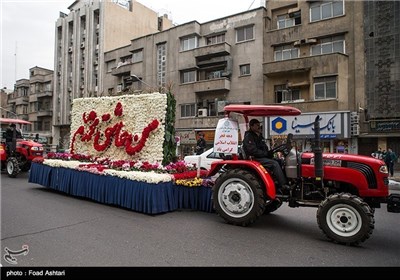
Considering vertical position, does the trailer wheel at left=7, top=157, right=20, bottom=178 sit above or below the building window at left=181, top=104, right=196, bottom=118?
below

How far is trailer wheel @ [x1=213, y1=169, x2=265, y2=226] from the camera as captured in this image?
5.62 metres

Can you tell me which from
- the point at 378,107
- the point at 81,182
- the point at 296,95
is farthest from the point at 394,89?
the point at 81,182

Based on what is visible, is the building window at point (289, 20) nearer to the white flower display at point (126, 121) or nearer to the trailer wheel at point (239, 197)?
the white flower display at point (126, 121)

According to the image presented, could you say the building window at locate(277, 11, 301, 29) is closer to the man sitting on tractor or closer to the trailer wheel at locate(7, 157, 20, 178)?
the man sitting on tractor

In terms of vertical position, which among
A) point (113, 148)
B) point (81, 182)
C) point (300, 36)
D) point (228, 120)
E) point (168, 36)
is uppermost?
point (168, 36)

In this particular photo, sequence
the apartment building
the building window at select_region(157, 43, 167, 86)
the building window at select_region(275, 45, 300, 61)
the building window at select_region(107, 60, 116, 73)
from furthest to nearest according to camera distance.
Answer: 1. the building window at select_region(107, 60, 116, 73)
2. the building window at select_region(157, 43, 167, 86)
3. the apartment building
4. the building window at select_region(275, 45, 300, 61)

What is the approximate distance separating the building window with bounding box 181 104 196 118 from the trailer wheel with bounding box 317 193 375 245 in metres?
25.8

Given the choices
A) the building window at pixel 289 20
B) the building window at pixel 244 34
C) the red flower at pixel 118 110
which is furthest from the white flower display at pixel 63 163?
the building window at pixel 289 20

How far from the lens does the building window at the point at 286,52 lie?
25.0 metres

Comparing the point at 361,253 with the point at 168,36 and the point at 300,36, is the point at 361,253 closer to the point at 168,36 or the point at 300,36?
the point at 300,36

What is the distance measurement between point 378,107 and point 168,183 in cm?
1967

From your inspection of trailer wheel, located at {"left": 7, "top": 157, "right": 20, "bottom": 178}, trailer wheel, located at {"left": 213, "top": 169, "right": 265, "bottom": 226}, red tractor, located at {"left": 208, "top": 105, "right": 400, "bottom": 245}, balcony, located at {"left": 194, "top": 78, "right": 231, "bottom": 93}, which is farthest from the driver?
balcony, located at {"left": 194, "top": 78, "right": 231, "bottom": 93}

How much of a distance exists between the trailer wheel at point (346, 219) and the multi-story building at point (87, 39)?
39325 millimetres

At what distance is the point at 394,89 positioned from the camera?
67.3 feet
